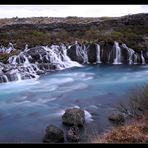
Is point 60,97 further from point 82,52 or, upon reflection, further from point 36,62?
point 82,52

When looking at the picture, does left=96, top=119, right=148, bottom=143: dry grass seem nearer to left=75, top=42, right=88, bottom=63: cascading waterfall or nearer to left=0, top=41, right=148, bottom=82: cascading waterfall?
left=0, top=41, right=148, bottom=82: cascading waterfall

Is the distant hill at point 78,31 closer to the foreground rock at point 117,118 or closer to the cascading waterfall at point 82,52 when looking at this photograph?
the cascading waterfall at point 82,52

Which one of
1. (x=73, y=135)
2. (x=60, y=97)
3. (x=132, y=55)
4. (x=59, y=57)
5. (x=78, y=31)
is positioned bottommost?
(x=60, y=97)

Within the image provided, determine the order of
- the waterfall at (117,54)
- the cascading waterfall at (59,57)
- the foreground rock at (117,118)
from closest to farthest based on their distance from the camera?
the foreground rock at (117,118) → the cascading waterfall at (59,57) → the waterfall at (117,54)

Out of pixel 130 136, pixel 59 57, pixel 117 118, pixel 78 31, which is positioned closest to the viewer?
pixel 130 136

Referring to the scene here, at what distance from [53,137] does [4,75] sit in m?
5.68

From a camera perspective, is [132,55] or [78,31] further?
[132,55]

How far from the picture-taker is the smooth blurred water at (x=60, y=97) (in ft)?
22.1

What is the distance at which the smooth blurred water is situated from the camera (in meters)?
6.73

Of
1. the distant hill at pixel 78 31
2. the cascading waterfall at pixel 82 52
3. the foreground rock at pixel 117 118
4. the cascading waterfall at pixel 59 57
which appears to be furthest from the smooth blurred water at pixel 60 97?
the distant hill at pixel 78 31

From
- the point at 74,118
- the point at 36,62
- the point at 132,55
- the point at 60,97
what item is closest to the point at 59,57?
the point at 36,62

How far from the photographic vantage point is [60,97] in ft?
30.7

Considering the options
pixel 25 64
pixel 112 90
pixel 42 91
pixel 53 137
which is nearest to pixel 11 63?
pixel 25 64

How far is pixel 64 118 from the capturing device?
21.7 ft
